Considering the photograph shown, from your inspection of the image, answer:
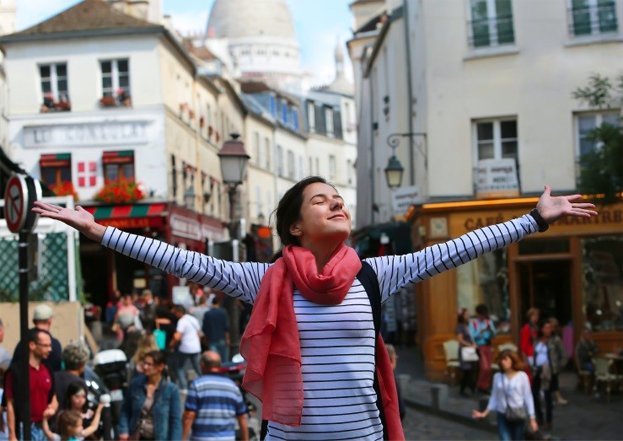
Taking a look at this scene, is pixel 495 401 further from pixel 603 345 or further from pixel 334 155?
pixel 334 155

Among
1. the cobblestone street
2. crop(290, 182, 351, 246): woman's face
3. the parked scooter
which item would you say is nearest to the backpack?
crop(290, 182, 351, 246): woman's face

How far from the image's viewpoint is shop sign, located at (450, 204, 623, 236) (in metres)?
24.8

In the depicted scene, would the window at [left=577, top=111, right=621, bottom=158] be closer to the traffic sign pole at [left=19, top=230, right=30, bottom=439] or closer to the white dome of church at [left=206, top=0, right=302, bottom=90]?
the traffic sign pole at [left=19, top=230, right=30, bottom=439]

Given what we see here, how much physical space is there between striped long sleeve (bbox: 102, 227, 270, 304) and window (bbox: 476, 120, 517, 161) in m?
21.9

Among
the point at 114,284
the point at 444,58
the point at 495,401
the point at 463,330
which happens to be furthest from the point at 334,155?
the point at 495,401

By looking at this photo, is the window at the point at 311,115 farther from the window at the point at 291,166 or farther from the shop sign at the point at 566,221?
the shop sign at the point at 566,221

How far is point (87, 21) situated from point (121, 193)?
617 cm

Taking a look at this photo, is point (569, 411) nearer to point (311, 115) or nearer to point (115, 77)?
point (115, 77)

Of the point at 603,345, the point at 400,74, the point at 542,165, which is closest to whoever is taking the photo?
the point at 603,345

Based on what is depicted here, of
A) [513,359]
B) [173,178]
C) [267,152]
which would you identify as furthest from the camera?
[267,152]

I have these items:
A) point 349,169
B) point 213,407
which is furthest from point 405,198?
point 349,169

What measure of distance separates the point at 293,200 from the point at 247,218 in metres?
55.6

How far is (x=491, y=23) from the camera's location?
26.4m

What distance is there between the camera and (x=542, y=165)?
2605 cm
